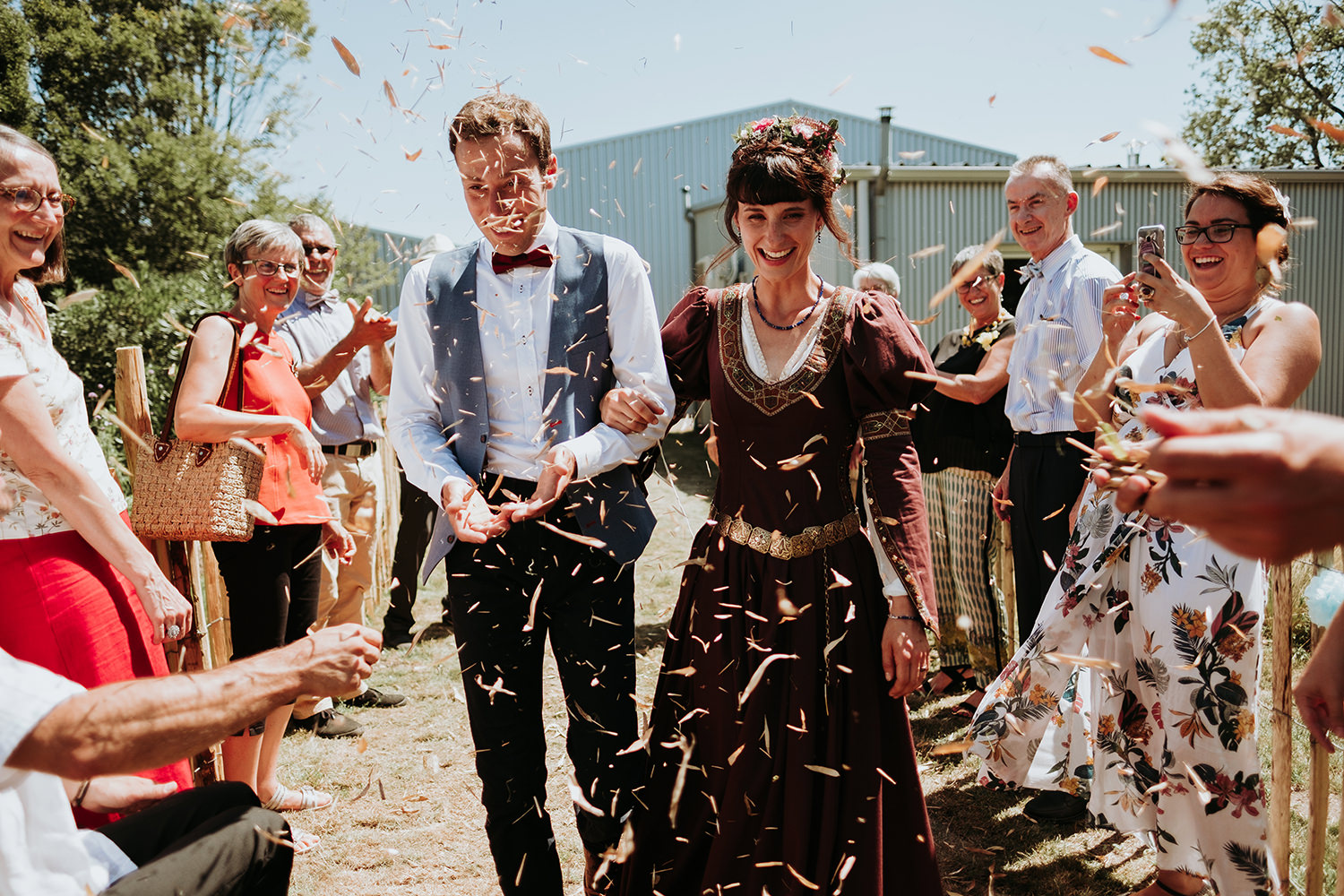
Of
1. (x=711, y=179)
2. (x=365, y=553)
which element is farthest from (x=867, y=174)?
(x=365, y=553)

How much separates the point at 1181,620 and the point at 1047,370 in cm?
147

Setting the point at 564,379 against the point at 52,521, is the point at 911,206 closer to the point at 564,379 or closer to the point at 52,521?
the point at 564,379

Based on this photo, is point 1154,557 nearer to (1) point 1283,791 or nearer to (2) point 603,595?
(1) point 1283,791

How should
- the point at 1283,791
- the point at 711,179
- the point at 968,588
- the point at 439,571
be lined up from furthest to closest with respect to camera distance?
1. the point at 711,179
2. the point at 439,571
3. the point at 968,588
4. the point at 1283,791

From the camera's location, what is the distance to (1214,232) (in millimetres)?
2615

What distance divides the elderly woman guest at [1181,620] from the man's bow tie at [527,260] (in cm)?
146

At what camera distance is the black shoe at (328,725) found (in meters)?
4.34

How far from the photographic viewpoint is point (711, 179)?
19375 mm

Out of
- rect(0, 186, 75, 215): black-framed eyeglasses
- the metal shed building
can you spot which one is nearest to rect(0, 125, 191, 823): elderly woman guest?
rect(0, 186, 75, 215): black-framed eyeglasses

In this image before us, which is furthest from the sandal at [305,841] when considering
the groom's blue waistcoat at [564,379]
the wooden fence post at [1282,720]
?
the wooden fence post at [1282,720]

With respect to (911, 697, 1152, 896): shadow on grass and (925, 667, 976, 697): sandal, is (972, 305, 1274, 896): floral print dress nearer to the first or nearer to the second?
(911, 697, 1152, 896): shadow on grass

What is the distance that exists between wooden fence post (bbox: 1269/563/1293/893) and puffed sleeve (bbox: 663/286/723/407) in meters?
1.76

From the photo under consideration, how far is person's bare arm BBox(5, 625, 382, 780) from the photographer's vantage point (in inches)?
49.8

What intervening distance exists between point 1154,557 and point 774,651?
1.20 metres
